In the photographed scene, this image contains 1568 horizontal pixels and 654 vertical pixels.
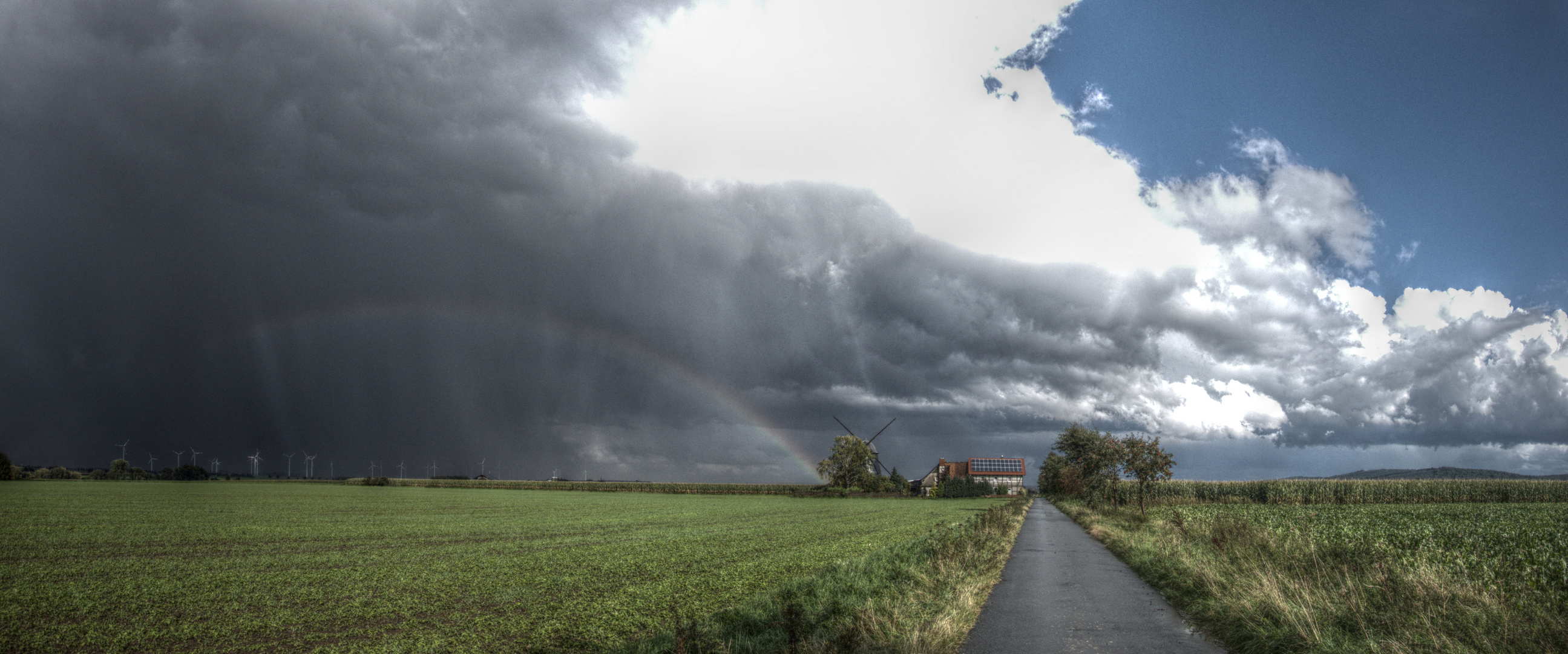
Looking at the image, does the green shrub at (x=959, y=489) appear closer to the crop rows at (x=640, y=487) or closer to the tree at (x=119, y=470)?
the crop rows at (x=640, y=487)

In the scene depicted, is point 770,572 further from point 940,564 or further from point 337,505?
point 337,505

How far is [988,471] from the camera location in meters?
179

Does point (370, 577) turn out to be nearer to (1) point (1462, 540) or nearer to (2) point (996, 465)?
(1) point (1462, 540)

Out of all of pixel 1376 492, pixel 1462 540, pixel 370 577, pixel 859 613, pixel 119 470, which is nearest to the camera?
pixel 859 613

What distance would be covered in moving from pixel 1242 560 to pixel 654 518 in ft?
125

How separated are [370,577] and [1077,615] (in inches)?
687

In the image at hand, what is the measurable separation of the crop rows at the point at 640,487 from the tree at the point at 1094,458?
45.0 metres

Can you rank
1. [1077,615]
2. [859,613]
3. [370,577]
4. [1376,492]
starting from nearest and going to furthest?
[859,613]
[1077,615]
[370,577]
[1376,492]

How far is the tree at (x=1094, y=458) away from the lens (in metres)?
55.3

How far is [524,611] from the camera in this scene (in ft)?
48.8

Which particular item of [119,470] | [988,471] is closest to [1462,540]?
[988,471]

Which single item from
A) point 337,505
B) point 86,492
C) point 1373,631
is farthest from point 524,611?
point 86,492

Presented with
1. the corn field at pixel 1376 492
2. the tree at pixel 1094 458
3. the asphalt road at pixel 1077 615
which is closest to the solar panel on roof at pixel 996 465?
the tree at pixel 1094 458

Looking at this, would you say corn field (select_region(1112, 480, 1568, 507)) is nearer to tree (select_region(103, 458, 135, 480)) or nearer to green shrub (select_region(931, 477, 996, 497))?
green shrub (select_region(931, 477, 996, 497))
